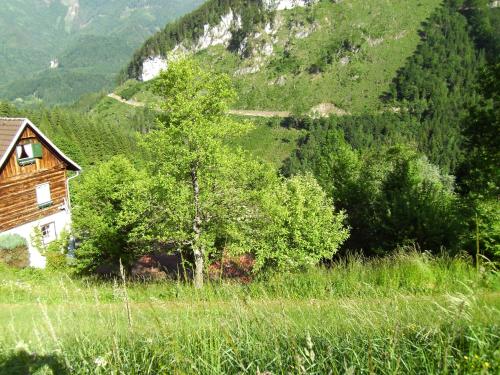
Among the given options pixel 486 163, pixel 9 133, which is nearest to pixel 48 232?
pixel 9 133

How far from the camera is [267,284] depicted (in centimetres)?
707

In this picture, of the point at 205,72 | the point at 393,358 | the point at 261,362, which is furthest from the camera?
the point at 205,72

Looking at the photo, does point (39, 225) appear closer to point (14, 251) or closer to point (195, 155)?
point (14, 251)

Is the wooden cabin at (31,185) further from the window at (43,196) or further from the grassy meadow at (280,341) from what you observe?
the grassy meadow at (280,341)

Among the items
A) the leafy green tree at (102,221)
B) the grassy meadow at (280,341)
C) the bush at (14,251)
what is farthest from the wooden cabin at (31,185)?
the grassy meadow at (280,341)

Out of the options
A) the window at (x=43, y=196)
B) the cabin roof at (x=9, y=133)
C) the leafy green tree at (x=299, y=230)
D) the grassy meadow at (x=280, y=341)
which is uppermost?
the cabin roof at (x=9, y=133)

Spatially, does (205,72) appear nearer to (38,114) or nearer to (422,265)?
(422,265)

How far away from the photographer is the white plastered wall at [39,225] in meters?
25.7

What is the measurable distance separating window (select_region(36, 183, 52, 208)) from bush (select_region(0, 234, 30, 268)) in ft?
12.3

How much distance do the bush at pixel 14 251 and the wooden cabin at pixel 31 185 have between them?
3.45 feet

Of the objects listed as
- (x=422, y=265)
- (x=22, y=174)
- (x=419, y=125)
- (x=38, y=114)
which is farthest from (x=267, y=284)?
(x=419, y=125)

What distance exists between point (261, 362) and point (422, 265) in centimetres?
451

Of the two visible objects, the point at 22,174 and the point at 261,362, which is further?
the point at 22,174

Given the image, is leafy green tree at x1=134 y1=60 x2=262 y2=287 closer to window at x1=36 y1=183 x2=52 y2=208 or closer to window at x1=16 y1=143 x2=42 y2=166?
window at x1=16 y1=143 x2=42 y2=166
